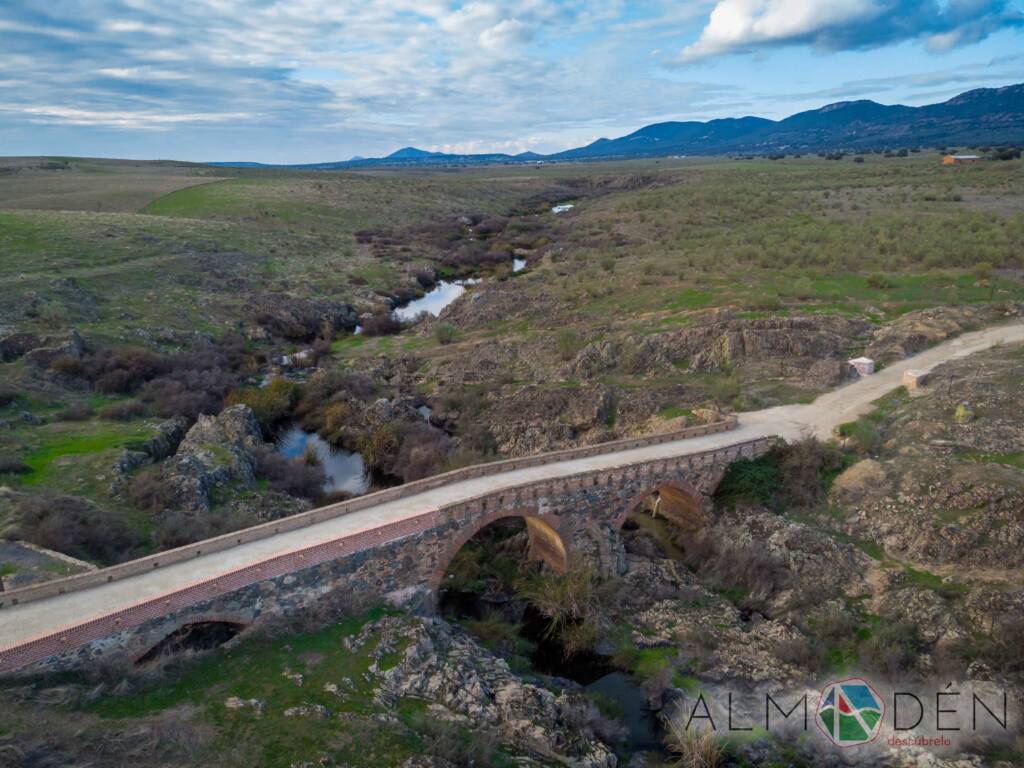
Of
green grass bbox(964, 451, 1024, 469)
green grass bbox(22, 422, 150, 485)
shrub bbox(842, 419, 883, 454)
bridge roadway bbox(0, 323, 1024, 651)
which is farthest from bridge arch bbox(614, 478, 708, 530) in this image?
green grass bbox(22, 422, 150, 485)

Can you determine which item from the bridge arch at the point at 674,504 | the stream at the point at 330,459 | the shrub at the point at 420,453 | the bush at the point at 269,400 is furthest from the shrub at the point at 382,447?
the bridge arch at the point at 674,504

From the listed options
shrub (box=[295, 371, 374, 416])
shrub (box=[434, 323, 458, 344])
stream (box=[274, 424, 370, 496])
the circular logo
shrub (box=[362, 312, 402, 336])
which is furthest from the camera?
shrub (box=[362, 312, 402, 336])

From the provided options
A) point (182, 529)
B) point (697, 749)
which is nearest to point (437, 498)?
point (182, 529)

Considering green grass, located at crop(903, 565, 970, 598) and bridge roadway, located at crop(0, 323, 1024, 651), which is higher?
bridge roadway, located at crop(0, 323, 1024, 651)

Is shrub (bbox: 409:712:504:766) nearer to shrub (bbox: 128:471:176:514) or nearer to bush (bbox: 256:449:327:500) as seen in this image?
shrub (bbox: 128:471:176:514)

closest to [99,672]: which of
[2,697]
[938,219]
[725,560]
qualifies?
[2,697]

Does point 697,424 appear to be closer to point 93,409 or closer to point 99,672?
point 99,672
